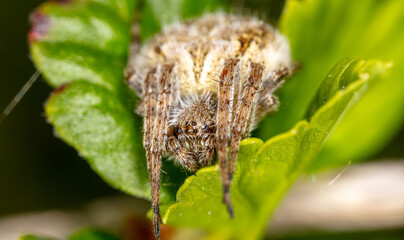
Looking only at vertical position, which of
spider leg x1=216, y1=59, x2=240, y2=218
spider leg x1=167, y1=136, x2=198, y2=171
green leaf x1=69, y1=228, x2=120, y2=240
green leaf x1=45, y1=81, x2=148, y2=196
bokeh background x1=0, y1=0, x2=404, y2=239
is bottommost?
bokeh background x1=0, y1=0, x2=404, y2=239

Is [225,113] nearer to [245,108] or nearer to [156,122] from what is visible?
[245,108]

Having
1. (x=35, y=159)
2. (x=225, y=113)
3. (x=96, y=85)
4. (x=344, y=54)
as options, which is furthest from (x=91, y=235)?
(x=344, y=54)

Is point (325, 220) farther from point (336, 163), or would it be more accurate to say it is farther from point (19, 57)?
point (19, 57)

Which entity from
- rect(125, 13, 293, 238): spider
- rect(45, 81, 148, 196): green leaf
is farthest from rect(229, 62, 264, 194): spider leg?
rect(45, 81, 148, 196): green leaf

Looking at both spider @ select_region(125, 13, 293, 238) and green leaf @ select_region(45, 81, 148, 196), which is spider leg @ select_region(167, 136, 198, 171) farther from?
green leaf @ select_region(45, 81, 148, 196)

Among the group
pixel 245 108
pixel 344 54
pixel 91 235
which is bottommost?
pixel 91 235

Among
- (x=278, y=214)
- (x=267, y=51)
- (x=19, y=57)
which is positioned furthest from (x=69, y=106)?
(x=19, y=57)
